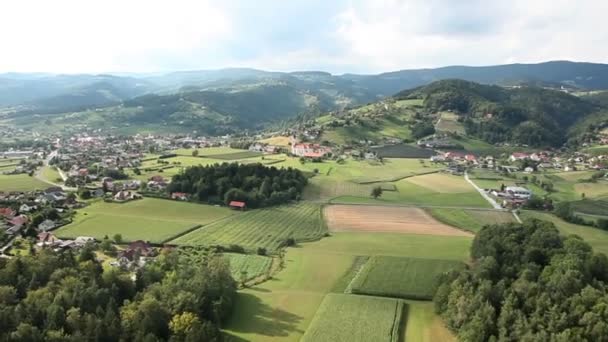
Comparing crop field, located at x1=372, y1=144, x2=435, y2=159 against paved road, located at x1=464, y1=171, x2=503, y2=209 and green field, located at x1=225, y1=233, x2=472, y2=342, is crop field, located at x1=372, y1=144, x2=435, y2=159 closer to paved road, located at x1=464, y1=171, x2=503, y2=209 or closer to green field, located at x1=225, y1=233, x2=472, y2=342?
paved road, located at x1=464, y1=171, x2=503, y2=209

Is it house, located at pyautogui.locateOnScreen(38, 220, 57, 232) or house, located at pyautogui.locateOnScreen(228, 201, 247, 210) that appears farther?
house, located at pyautogui.locateOnScreen(228, 201, 247, 210)

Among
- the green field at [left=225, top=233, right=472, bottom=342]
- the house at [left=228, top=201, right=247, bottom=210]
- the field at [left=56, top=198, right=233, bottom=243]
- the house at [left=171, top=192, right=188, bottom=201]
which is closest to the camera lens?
the green field at [left=225, top=233, right=472, bottom=342]

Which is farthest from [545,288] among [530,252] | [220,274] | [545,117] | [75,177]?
[545,117]

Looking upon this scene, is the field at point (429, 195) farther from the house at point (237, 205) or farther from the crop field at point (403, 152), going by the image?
the crop field at point (403, 152)

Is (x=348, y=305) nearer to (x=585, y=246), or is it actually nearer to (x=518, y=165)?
(x=585, y=246)

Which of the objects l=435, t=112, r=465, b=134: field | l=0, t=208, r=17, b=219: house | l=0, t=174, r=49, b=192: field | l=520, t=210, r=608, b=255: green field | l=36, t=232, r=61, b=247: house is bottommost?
l=0, t=174, r=49, b=192: field

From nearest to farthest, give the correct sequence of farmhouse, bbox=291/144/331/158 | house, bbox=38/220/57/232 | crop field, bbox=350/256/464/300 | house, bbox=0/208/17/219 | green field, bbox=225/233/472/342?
green field, bbox=225/233/472/342, crop field, bbox=350/256/464/300, house, bbox=38/220/57/232, house, bbox=0/208/17/219, farmhouse, bbox=291/144/331/158

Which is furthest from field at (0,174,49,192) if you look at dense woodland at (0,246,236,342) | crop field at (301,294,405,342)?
crop field at (301,294,405,342)
